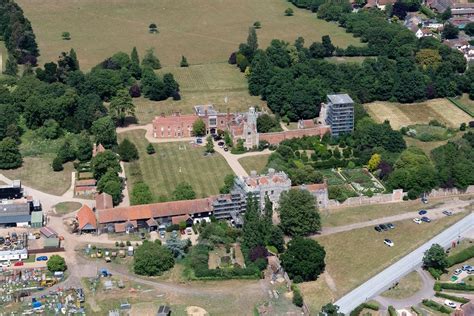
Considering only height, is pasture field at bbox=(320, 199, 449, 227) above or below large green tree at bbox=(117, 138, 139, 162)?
below

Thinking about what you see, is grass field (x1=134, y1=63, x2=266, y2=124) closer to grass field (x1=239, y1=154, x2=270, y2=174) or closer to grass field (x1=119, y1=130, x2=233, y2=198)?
grass field (x1=119, y1=130, x2=233, y2=198)

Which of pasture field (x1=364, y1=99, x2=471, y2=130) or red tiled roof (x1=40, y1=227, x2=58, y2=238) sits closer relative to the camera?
red tiled roof (x1=40, y1=227, x2=58, y2=238)

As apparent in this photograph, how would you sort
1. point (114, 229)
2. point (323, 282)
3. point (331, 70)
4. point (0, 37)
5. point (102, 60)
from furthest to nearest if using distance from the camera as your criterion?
point (0, 37)
point (102, 60)
point (331, 70)
point (114, 229)
point (323, 282)

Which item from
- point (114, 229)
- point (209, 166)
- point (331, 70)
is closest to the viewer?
point (114, 229)

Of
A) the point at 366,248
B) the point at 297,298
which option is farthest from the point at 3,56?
the point at 297,298

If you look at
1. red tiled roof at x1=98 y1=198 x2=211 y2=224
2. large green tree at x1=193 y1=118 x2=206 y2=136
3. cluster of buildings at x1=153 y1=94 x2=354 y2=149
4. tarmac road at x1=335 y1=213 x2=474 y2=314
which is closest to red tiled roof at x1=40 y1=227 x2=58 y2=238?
red tiled roof at x1=98 y1=198 x2=211 y2=224

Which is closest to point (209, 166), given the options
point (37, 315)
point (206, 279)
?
point (206, 279)

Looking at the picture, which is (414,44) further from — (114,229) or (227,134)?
(114,229)
